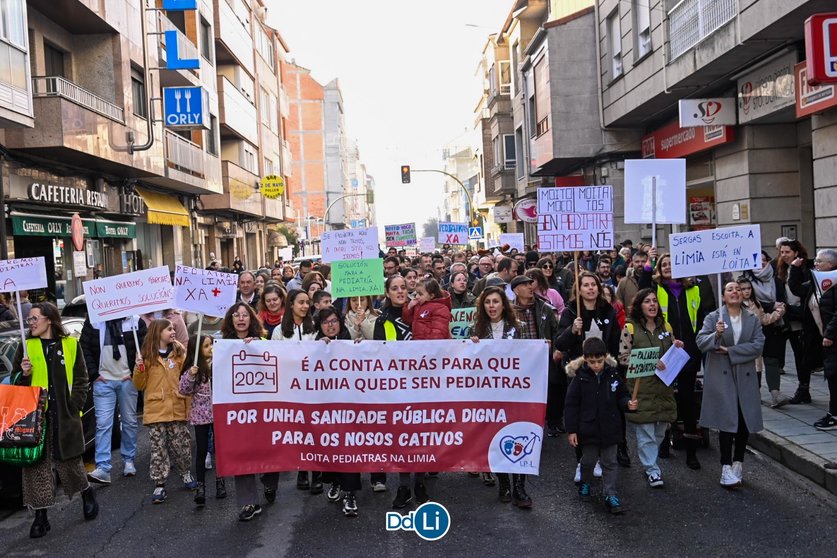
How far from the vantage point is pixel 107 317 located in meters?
7.62

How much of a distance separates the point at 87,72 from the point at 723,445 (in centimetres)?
1907

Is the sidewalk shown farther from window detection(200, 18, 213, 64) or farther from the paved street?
window detection(200, 18, 213, 64)

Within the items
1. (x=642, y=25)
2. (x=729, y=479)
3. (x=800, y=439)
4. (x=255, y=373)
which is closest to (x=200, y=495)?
(x=255, y=373)

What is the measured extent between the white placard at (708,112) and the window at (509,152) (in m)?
22.3

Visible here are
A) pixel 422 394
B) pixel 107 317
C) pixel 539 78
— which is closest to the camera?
pixel 422 394

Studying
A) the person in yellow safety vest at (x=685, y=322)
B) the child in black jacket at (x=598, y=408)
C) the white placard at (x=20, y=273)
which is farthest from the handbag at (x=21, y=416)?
the person in yellow safety vest at (x=685, y=322)

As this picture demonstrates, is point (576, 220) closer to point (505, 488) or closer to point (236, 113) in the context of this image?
point (505, 488)

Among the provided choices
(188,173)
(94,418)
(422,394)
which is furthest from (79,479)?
(188,173)

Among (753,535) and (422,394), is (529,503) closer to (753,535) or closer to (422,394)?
(422,394)

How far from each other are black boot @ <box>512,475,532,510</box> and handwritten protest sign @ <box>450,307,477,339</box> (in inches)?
108

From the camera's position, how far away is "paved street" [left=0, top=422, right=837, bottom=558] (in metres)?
5.58

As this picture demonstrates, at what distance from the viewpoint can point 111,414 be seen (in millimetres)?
7891

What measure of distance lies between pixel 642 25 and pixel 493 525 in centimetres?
1685

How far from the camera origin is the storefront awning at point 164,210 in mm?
25634
